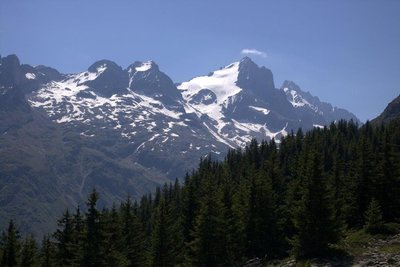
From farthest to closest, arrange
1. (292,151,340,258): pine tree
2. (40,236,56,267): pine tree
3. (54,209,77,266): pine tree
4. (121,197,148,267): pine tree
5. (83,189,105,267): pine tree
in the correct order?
(121,197,148,267): pine tree → (40,236,56,267): pine tree → (54,209,77,266): pine tree → (292,151,340,258): pine tree → (83,189,105,267): pine tree

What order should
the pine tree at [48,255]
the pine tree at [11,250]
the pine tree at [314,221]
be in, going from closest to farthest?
1. the pine tree at [314,221]
2. the pine tree at [11,250]
3. the pine tree at [48,255]

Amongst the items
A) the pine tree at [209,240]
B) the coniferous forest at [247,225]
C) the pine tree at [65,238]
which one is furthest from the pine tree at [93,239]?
the pine tree at [209,240]

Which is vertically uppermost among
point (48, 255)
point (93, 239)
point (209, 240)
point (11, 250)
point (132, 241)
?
point (132, 241)

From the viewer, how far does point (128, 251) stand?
194 feet

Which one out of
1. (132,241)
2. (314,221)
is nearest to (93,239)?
(132,241)

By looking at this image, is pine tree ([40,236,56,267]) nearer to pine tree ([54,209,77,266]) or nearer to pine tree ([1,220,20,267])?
pine tree ([54,209,77,266])

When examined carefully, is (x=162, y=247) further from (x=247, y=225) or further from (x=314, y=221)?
(x=314, y=221)

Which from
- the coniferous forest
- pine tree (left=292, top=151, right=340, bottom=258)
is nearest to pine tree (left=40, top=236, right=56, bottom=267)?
the coniferous forest

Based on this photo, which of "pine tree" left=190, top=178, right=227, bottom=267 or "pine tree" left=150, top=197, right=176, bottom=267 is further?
"pine tree" left=150, top=197, right=176, bottom=267

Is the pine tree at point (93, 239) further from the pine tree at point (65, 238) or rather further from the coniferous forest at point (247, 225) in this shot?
the pine tree at point (65, 238)

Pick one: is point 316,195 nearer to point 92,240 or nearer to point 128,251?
point 92,240

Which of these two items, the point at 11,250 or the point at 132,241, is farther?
the point at 132,241

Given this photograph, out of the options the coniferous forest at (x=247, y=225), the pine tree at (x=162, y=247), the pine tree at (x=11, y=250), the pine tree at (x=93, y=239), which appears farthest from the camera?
the pine tree at (x=162, y=247)

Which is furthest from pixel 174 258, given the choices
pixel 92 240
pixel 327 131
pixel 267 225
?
pixel 327 131
